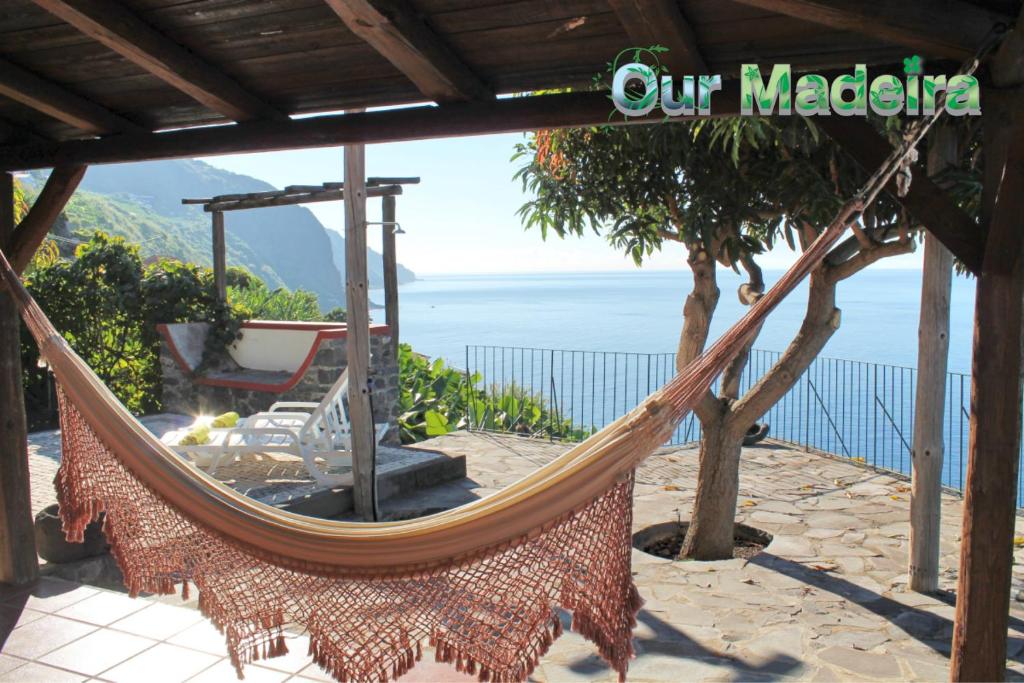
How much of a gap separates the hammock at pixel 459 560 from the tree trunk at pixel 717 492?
2330mm

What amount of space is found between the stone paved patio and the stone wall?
6.70 ft

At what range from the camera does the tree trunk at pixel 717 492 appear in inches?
151

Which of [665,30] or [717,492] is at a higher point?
[665,30]

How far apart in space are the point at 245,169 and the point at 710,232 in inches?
3796

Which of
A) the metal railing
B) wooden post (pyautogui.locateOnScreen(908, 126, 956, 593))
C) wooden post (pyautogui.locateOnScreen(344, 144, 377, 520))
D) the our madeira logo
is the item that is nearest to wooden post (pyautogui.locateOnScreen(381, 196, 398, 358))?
the metal railing

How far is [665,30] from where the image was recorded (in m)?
1.82

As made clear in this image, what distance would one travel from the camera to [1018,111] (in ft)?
5.17

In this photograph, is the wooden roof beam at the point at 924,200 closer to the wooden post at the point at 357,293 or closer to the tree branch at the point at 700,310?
the tree branch at the point at 700,310

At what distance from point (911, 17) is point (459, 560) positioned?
136 cm

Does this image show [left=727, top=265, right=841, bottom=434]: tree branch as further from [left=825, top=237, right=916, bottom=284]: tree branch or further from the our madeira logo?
the our madeira logo

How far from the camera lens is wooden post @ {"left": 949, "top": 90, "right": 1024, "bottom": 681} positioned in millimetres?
1587

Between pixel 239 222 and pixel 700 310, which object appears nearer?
pixel 700 310

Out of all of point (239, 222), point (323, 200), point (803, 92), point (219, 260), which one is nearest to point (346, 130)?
point (803, 92)

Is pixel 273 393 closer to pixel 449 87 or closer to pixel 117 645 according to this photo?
pixel 117 645
